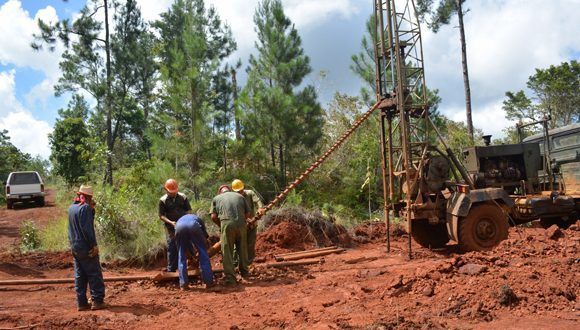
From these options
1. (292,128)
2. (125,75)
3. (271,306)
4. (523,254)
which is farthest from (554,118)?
(271,306)

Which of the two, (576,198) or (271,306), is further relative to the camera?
(576,198)

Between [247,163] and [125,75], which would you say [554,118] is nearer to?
[247,163]

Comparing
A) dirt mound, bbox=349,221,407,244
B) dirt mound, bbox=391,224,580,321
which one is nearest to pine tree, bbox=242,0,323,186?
dirt mound, bbox=349,221,407,244

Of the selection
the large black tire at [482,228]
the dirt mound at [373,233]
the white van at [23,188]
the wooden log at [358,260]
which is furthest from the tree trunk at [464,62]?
the white van at [23,188]

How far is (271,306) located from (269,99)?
10588 mm

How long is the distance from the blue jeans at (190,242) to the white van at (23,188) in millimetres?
18300

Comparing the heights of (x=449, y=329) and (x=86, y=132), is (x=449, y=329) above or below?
below

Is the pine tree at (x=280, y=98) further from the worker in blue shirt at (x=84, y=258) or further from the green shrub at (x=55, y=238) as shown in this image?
the worker in blue shirt at (x=84, y=258)

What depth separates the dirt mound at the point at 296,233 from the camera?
1080cm

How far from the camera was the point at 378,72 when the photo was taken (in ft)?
31.3

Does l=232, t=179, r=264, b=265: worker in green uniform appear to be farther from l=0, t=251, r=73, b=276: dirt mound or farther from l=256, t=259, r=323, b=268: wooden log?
l=0, t=251, r=73, b=276: dirt mound

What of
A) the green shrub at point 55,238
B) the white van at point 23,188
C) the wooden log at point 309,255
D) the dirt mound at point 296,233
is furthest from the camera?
→ the white van at point 23,188

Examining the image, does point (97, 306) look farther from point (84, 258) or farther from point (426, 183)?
point (426, 183)

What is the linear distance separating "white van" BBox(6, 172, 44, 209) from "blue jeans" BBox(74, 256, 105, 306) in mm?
18570
